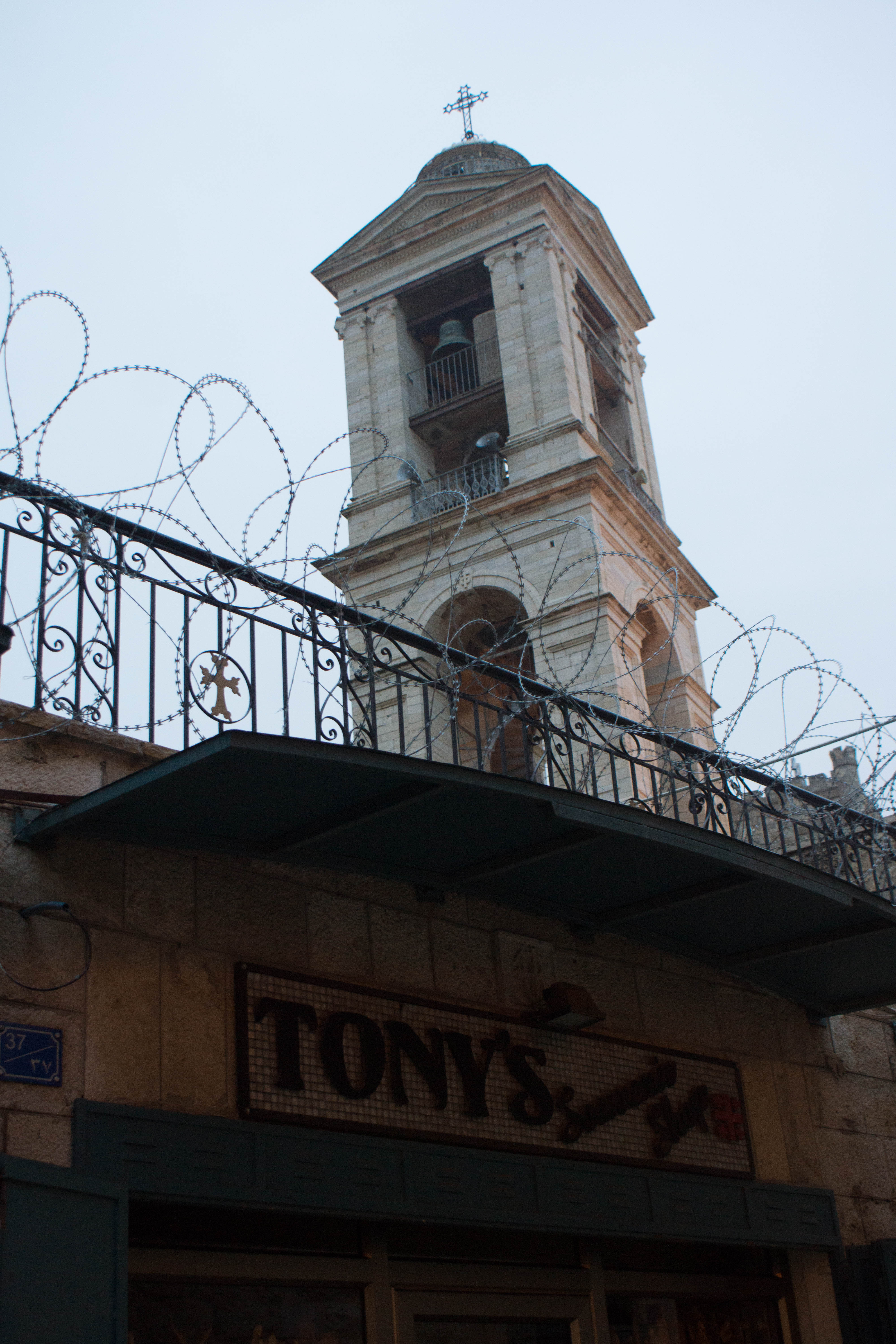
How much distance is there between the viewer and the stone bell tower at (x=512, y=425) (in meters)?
22.4

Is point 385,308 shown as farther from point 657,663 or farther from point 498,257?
point 657,663

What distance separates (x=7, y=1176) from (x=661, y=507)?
79.4 feet

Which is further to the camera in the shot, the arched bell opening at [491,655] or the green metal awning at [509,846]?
the arched bell opening at [491,655]

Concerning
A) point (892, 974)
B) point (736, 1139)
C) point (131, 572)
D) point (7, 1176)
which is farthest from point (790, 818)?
point (7, 1176)

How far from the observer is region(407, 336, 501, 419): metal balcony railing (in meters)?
25.4

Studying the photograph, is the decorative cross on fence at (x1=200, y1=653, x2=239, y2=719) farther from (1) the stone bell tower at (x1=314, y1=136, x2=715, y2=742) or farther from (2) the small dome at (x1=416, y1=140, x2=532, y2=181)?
(2) the small dome at (x1=416, y1=140, x2=532, y2=181)

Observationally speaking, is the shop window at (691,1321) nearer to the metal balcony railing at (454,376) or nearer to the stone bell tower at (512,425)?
the stone bell tower at (512,425)

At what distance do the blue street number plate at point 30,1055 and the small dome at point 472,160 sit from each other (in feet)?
91.0

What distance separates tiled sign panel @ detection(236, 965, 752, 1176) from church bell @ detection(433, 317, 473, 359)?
19883mm

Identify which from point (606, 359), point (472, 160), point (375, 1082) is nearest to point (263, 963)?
point (375, 1082)

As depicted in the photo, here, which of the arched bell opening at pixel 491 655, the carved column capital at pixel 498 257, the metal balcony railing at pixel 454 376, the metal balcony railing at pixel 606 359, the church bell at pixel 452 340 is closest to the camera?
the arched bell opening at pixel 491 655

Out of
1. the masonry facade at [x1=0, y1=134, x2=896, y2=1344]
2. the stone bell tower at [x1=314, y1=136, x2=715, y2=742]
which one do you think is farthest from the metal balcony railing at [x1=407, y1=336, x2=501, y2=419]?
the masonry facade at [x1=0, y1=134, x2=896, y2=1344]

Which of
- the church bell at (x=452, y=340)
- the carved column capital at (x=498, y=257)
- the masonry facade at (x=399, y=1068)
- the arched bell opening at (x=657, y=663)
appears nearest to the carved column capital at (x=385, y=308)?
the church bell at (x=452, y=340)

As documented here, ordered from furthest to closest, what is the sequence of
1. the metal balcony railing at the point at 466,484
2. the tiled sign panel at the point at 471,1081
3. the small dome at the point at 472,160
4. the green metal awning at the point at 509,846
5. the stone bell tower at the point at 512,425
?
the small dome at the point at 472,160 < the metal balcony railing at the point at 466,484 < the stone bell tower at the point at 512,425 < the tiled sign panel at the point at 471,1081 < the green metal awning at the point at 509,846
